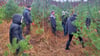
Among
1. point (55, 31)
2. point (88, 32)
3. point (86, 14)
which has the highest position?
point (86, 14)

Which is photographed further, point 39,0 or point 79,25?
point 39,0

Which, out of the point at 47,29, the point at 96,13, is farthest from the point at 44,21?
the point at 96,13

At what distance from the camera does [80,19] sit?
5.35 m

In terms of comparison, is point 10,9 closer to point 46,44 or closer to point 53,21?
point 53,21

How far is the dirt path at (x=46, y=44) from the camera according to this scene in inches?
322

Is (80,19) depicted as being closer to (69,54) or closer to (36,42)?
(69,54)

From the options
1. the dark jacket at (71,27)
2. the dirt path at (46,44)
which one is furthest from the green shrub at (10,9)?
the dark jacket at (71,27)

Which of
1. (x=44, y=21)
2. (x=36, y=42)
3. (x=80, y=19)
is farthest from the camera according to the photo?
(x=44, y=21)

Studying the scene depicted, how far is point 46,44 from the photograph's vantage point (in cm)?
916

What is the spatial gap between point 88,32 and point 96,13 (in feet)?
1.89

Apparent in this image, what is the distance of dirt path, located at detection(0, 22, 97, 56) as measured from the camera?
819cm

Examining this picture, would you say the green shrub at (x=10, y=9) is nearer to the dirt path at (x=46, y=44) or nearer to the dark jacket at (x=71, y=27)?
the dirt path at (x=46, y=44)

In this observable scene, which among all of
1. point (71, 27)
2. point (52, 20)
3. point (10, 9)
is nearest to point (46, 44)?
point (52, 20)

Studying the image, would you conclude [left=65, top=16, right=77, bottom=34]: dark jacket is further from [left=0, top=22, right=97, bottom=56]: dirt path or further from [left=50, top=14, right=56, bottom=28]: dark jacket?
[left=50, top=14, right=56, bottom=28]: dark jacket
